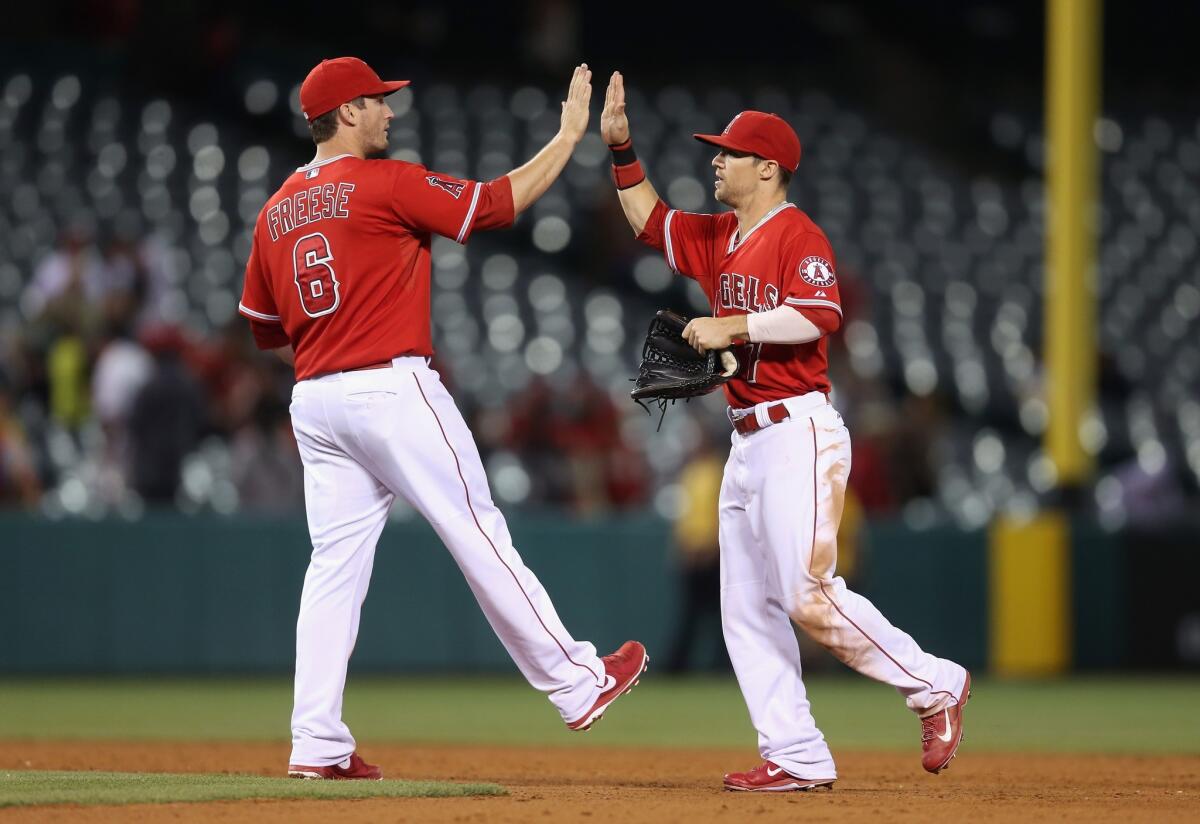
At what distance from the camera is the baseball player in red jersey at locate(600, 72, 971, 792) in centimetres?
539

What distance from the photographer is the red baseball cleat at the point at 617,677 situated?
217 inches

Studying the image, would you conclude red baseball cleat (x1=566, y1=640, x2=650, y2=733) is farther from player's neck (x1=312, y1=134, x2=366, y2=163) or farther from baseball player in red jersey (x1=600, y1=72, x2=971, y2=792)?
player's neck (x1=312, y1=134, x2=366, y2=163)

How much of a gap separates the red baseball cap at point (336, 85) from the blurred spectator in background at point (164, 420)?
18.9 ft

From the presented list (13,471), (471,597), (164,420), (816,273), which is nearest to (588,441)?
(471,597)

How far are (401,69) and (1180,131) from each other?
8.00 m

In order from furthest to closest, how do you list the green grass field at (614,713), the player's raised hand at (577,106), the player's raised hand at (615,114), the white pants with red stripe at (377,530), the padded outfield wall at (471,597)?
the padded outfield wall at (471,597) → the green grass field at (614,713) → the player's raised hand at (615,114) → the player's raised hand at (577,106) → the white pants with red stripe at (377,530)

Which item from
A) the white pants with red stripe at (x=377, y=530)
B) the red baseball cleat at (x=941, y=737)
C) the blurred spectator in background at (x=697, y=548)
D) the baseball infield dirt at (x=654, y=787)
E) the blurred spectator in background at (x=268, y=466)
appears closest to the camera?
the baseball infield dirt at (x=654, y=787)

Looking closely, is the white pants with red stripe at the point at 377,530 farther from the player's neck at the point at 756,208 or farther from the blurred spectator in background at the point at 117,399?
the blurred spectator in background at the point at 117,399

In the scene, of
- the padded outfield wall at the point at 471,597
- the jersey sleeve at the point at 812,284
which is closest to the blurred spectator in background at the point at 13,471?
the padded outfield wall at the point at 471,597

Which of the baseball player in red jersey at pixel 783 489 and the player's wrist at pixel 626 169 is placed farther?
the player's wrist at pixel 626 169

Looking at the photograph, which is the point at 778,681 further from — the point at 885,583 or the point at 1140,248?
the point at 1140,248

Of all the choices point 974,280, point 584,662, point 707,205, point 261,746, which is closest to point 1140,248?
point 974,280

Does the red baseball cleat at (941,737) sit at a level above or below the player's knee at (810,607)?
below

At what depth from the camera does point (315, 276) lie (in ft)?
18.0
